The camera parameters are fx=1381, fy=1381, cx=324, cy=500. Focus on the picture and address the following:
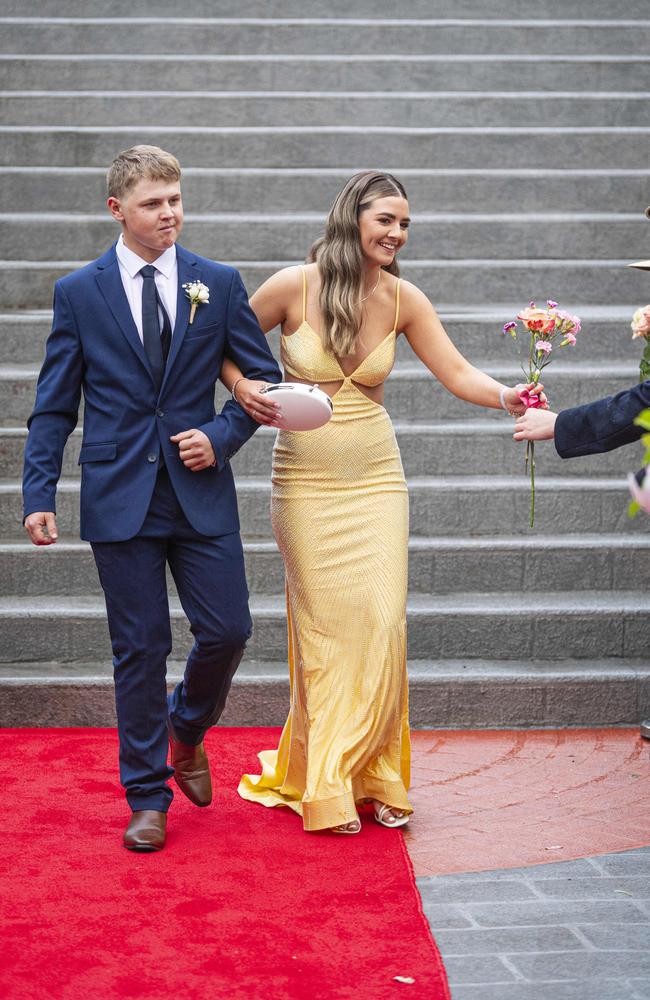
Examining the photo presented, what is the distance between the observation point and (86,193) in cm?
856

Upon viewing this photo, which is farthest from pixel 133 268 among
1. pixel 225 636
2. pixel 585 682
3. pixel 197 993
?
pixel 585 682

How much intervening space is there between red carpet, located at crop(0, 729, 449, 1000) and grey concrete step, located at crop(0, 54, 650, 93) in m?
5.98

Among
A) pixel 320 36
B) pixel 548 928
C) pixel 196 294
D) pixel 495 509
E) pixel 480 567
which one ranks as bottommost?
pixel 548 928

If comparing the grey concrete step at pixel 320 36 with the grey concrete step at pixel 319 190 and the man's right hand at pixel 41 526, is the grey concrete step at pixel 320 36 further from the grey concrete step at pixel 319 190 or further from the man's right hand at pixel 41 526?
the man's right hand at pixel 41 526

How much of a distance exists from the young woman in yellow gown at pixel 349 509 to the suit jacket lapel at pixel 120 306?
0.65 meters

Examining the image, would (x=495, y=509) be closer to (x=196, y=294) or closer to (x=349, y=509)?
(x=349, y=509)

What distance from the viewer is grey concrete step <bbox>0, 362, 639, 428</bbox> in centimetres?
720

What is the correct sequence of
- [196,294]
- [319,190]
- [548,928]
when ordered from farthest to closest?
[319,190] → [196,294] → [548,928]

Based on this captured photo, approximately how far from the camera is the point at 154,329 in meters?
4.36

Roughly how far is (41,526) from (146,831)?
1026mm

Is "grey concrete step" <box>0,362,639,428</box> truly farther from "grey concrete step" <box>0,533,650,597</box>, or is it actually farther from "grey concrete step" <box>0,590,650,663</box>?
"grey concrete step" <box>0,590,650,663</box>

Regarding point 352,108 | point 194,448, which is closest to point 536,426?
point 194,448

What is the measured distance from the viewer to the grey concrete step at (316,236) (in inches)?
324

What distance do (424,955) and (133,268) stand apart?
2262 mm
